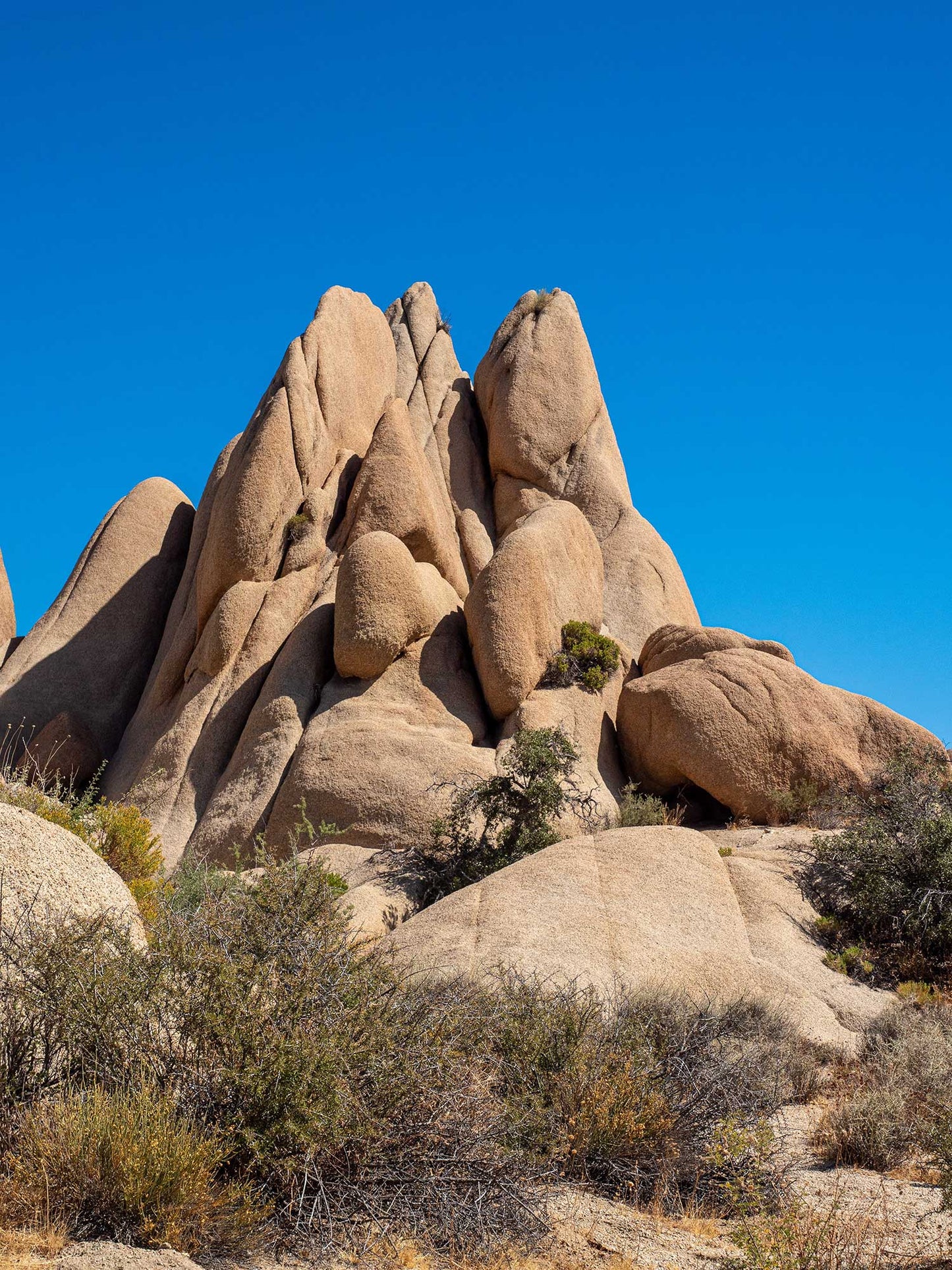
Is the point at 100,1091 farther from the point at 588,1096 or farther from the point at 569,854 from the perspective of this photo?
the point at 569,854

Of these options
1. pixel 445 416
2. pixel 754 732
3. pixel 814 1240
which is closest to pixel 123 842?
pixel 814 1240

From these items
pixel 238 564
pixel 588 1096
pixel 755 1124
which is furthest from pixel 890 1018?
pixel 238 564

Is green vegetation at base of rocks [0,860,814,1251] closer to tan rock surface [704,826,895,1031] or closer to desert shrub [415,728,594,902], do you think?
tan rock surface [704,826,895,1031]

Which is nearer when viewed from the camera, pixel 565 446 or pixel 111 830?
pixel 111 830

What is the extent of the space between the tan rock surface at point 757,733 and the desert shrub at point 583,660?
1344 millimetres

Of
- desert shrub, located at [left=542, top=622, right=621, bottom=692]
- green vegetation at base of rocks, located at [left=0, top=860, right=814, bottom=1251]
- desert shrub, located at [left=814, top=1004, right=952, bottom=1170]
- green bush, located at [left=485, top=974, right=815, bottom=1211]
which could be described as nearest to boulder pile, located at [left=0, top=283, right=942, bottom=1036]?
desert shrub, located at [left=542, top=622, right=621, bottom=692]

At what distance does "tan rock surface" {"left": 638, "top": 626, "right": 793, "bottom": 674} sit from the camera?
20750mm

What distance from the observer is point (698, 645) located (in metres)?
20.9

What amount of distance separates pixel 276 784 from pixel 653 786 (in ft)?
22.8

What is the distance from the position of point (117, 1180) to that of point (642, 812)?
13.7m

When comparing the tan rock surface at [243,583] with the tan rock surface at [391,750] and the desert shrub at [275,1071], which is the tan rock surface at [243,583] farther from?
the desert shrub at [275,1071]

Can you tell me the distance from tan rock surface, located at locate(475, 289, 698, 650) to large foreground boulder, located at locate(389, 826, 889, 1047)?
1336cm

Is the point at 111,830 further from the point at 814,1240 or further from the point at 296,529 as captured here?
the point at 296,529

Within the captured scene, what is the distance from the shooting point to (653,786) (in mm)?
19750
